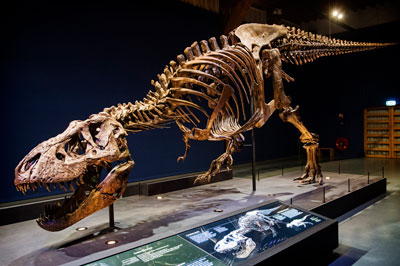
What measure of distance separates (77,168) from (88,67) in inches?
156

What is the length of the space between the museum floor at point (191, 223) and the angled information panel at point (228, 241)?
0.51ft

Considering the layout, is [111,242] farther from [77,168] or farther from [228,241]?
[228,241]

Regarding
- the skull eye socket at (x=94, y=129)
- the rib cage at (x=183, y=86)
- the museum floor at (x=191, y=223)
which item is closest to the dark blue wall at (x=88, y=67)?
the museum floor at (x=191, y=223)

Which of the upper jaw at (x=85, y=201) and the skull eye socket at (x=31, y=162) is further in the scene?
the upper jaw at (x=85, y=201)

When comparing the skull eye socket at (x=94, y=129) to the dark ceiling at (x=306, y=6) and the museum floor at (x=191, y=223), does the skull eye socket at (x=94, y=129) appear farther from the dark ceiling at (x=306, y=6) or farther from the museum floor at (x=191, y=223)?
the dark ceiling at (x=306, y=6)

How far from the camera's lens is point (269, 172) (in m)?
8.84

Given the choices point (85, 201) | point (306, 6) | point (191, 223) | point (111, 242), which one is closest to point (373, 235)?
point (191, 223)

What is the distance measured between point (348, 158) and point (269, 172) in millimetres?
4735

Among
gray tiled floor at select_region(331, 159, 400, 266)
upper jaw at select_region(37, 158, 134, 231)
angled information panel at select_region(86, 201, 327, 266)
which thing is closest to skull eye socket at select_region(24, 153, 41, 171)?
upper jaw at select_region(37, 158, 134, 231)

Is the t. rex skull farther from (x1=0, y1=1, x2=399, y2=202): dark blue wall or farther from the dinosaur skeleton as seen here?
(x1=0, y1=1, x2=399, y2=202): dark blue wall

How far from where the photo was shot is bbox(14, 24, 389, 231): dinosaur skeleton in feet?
8.93

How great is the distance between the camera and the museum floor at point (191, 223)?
10.4 ft

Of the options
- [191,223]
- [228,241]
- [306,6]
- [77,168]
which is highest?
[306,6]

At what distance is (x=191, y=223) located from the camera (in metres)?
3.94
